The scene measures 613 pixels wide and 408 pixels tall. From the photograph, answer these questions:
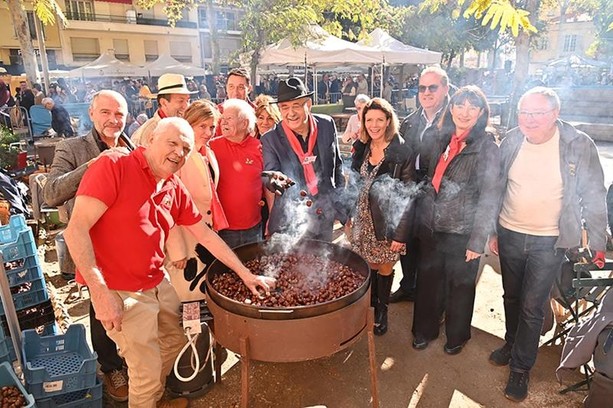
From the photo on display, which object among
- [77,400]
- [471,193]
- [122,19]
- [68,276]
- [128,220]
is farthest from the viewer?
[122,19]

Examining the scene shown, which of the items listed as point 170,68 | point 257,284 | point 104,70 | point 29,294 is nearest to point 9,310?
point 29,294

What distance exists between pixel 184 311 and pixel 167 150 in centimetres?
109

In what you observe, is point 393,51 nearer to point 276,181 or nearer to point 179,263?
point 276,181

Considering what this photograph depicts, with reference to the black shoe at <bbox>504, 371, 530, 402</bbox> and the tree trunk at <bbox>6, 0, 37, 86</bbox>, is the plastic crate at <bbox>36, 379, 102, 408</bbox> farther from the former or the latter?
the tree trunk at <bbox>6, 0, 37, 86</bbox>

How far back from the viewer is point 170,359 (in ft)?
10.1

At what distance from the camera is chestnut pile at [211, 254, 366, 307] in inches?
113

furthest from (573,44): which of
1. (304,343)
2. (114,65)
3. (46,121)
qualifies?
(304,343)

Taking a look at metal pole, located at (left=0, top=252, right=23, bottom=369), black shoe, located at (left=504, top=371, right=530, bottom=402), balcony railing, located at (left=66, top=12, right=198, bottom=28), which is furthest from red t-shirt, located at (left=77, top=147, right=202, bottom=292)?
balcony railing, located at (left=66, top=12, right=198, bottom=28)

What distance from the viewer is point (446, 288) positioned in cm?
378

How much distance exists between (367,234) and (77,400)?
2.50m

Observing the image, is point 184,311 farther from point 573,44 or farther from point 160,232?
point 573,44

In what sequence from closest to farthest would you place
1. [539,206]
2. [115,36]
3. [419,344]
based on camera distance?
1. [539,206]
2. [419,344]
3. [115,36]

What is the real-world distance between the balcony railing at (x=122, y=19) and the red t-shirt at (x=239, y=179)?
39.8m

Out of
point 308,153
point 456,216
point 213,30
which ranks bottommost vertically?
point 456,216
